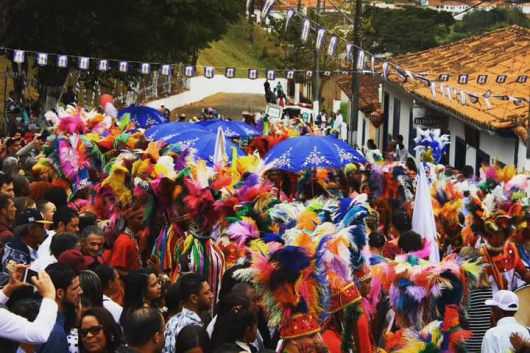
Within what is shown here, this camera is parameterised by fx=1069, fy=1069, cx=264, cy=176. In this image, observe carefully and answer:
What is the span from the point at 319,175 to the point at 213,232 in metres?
4.59

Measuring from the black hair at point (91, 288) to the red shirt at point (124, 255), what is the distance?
187cm

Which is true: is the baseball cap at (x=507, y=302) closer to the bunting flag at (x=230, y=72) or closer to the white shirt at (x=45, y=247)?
the white shirt at (x=45, y=247)

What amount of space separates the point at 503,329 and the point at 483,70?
68.5 ft

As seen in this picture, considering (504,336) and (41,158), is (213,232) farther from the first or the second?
(41,158)

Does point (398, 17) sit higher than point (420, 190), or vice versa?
point (398, 17)

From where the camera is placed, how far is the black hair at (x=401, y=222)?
11.0 metres

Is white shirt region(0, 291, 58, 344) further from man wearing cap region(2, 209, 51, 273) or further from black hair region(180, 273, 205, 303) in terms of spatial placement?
man wearing cap region(2, 209, 51, 273)

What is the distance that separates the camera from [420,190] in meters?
11.1

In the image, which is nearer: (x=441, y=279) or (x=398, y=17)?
(x=441, y=279)

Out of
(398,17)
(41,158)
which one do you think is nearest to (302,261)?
(41,158)

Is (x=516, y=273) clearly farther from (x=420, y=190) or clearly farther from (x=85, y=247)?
(x=85, y=247)

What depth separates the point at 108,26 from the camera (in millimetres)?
31688

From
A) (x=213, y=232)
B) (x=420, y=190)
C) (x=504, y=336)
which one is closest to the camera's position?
(x=504, y=336)

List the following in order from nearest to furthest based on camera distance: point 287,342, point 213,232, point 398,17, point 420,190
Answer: point 287,342, point 213,232, point 420,190, point 398,17
